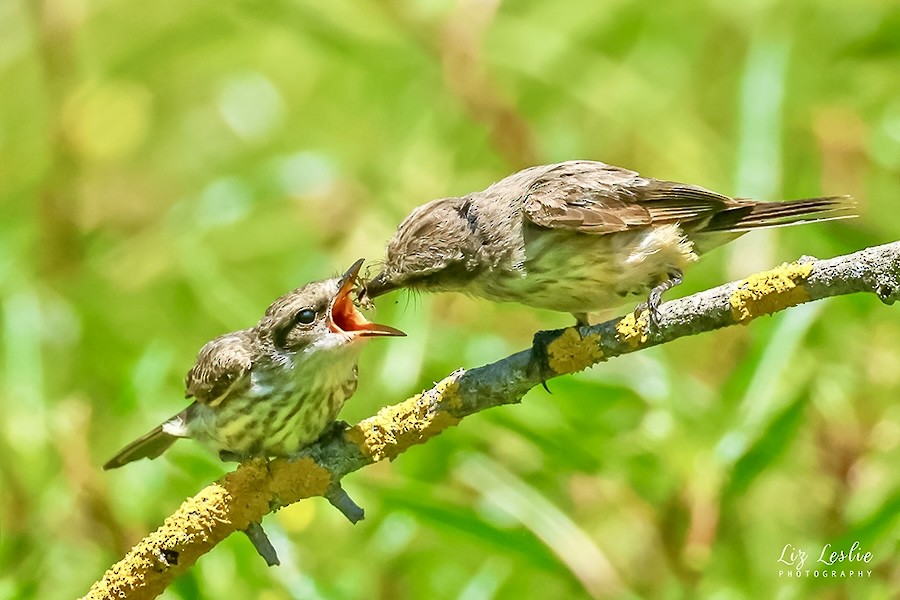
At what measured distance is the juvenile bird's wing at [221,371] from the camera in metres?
3.84

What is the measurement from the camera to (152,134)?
8.55 meters

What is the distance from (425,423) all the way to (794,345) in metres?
1.68

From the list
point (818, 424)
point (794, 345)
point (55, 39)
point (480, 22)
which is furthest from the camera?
point (55, 39)

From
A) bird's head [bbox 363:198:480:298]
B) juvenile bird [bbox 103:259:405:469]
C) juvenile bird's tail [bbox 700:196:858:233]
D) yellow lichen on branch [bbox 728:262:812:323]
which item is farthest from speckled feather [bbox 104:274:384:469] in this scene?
yellow lichen on branch [bbox 728:262:812:323]

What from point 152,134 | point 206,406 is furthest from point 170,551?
point 152,134

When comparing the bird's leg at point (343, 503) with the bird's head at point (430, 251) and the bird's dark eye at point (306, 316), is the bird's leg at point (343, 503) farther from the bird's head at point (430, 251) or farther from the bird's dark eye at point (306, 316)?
the bird's head at point (430, 251)

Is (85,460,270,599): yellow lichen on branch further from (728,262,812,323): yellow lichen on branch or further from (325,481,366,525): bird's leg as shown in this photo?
(728,262,812,323): yellow lichen on branch

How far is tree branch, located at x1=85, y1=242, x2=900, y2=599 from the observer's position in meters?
2.48

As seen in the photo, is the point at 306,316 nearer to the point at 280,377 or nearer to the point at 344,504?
the point at 280,377

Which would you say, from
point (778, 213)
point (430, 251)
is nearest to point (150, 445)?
point (430, 251)

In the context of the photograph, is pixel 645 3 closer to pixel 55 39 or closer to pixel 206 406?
pixel 55 39

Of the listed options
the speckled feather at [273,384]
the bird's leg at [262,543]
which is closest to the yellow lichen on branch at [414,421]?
the bird's leg at [262,543]

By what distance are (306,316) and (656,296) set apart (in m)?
1.18

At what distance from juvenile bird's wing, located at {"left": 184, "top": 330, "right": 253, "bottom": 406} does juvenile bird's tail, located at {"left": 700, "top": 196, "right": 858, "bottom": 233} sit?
5.06 ft
